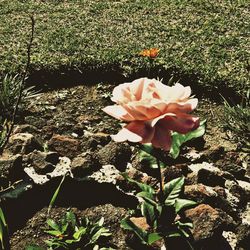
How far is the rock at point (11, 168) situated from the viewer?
106 inches

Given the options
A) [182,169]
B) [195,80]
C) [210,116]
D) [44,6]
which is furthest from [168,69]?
[44,6]

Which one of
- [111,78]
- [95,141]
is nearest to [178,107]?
[95,141]

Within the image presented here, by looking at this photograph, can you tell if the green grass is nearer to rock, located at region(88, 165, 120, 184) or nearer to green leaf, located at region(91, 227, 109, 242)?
rock, located at region(88, 165, 120, 184)

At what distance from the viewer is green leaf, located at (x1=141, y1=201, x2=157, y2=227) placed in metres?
2.21

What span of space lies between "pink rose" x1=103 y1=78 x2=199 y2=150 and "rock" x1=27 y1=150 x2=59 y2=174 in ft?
4.08

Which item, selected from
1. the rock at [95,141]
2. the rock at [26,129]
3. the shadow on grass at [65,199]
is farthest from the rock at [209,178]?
the rock at [26,129]

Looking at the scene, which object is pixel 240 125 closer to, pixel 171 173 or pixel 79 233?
pixel 171 173

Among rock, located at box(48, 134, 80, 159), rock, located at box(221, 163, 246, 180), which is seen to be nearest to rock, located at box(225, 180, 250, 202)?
rock, located at box(221, 163, 246, 180)

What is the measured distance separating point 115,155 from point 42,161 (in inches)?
17.5

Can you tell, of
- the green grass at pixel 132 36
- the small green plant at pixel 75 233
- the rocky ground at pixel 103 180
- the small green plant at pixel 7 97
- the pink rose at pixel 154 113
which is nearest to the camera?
the pink rose at pixel 154 113

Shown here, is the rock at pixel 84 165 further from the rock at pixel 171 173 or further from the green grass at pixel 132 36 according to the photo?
the green grass at pixel 132 36

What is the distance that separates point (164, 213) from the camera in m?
2.19

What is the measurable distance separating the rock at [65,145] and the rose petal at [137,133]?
4.60 feet

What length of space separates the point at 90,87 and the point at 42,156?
1265 millimetres
